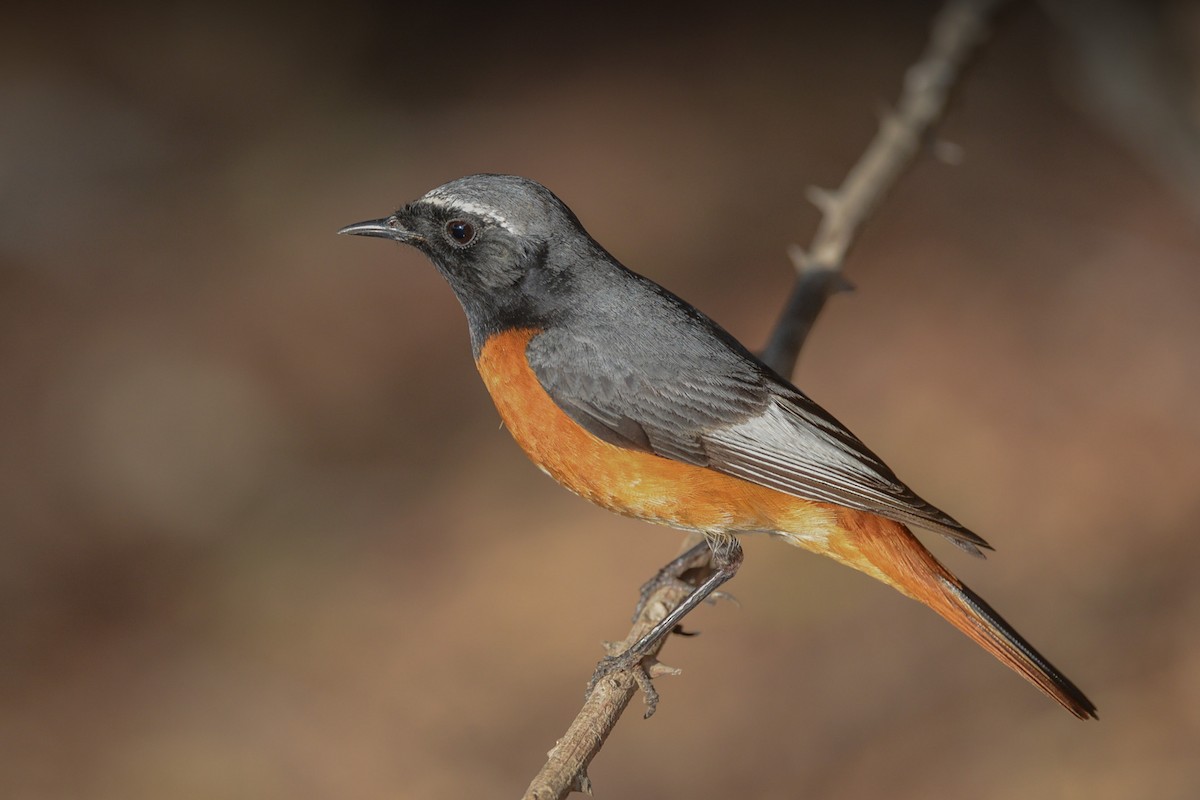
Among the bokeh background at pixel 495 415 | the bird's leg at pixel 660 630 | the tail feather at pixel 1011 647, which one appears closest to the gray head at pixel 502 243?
the bird's leg at pixel 660 630

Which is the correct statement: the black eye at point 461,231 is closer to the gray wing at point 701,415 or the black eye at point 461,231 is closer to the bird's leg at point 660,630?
the gray wing at point 701,415

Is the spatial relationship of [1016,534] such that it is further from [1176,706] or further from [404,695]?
[404,695]

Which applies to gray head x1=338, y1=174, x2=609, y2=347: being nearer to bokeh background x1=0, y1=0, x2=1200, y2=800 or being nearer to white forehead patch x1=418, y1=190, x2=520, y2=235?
white forehead patch x1=418, y1=190, x2=520, y2=235

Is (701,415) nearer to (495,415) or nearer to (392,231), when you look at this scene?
(392,231)

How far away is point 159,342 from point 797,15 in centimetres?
813

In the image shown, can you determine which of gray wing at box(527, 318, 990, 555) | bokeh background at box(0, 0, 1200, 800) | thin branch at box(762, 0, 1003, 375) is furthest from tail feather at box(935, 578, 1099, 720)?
bokeh background at box(0, 0, 1200, 800)

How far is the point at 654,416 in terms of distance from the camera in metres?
4.11

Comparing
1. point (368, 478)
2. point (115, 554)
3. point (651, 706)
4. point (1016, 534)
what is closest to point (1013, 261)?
point (1016, 534)

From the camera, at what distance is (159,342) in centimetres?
1024

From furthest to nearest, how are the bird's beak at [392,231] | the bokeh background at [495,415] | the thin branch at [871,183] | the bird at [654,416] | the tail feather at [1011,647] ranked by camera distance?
→ the bokeh background at [495,415]
the thin branch at [871,183]
the bird's beak at [392,231]
the bird at [654,416]
the tail feather at [1011,647]

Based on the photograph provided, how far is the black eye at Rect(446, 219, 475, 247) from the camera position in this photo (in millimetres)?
4230

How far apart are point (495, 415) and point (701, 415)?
18.4 feet

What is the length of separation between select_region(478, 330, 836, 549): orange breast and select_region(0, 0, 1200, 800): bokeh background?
2.21 metres

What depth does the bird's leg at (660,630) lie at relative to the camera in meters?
4.15
